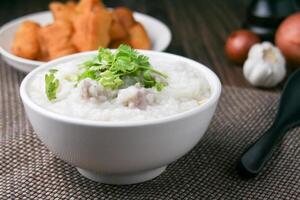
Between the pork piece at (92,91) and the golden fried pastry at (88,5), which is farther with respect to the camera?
the golden fried pastry at (88,5)

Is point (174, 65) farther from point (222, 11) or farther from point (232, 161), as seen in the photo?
point (222, 11)

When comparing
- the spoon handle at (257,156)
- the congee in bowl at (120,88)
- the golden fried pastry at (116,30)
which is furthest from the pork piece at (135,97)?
the golden fried pastry at (116,30)

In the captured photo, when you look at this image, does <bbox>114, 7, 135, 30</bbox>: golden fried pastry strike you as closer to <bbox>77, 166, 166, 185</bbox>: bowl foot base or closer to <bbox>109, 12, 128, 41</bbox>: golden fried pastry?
<bbox>109, 12, 128, 41</bbox>: golden fried pastry

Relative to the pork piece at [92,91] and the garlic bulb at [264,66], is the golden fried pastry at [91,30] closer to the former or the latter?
the garlic bulb at [264,66]

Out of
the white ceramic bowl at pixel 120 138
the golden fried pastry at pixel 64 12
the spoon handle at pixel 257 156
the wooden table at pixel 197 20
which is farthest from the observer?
the wooden table at pixel 197 20

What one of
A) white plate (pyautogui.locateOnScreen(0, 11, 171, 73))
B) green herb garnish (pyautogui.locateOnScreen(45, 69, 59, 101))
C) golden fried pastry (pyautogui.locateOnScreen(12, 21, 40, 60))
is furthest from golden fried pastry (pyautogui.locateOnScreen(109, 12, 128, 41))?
green herb garnish (pyautogui.locateOnScreen(45, 69, 59, 101))

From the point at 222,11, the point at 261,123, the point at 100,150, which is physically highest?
the point at 100,150

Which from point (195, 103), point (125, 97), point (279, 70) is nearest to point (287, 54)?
point (279, 70)

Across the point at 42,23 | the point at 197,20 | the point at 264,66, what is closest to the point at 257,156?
the point at 264,66
